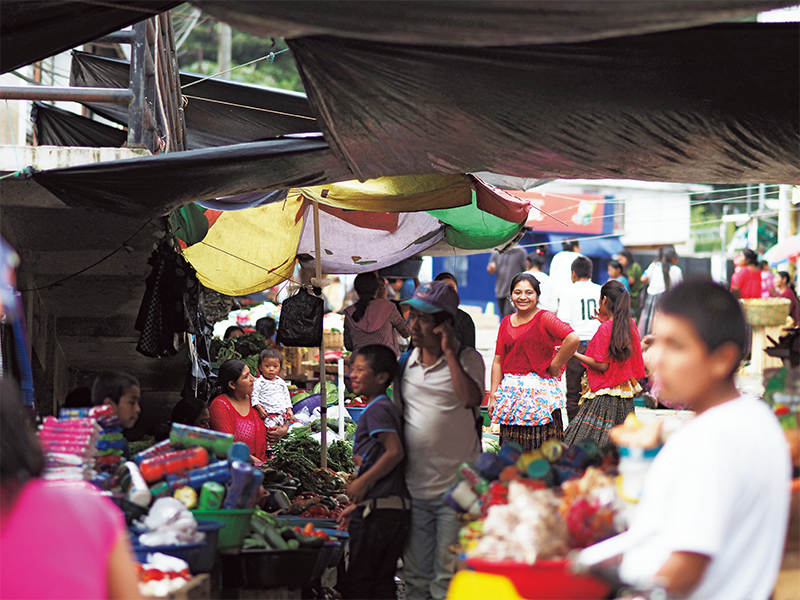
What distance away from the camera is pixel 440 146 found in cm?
448

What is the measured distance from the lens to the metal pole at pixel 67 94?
5.44 metres

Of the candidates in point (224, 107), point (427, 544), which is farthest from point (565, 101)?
point (224, 107)

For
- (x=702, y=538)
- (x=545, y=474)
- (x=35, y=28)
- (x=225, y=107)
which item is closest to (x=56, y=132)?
(x=225, y=107)

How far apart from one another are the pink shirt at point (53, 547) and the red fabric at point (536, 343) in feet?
17.5

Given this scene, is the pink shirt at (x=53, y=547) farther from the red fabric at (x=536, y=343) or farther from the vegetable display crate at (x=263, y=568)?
the red fabric at (x=536, y=343)

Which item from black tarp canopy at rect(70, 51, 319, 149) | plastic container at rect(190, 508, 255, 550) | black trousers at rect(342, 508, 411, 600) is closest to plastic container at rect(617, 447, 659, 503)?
black trousers at rect(342, 508, 411, 600)

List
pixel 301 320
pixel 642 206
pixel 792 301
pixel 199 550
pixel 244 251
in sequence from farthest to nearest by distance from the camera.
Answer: pixel 642 206, pixel 792 301, pixel 244 251, pixel 301 320, pixel 199 550

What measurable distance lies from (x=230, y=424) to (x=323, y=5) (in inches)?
176

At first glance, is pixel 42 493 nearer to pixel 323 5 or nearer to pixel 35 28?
pixel 323 5

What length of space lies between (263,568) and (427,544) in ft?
2.84

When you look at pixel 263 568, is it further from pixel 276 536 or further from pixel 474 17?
pixel 474 17

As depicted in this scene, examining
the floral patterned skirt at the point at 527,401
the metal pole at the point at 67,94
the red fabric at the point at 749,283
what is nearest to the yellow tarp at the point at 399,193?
the floral patterned skirt at the point at 527,401

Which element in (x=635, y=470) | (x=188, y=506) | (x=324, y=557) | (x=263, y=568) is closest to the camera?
(x=635, y=470)

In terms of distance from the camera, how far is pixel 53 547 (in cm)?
189
